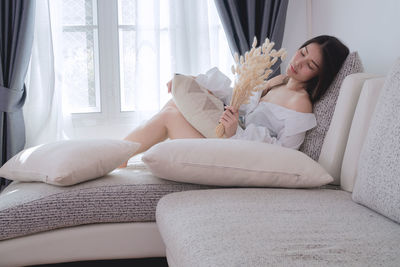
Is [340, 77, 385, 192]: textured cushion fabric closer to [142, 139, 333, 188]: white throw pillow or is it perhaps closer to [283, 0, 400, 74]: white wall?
[142, 139, 333, 188]: white throw pillow

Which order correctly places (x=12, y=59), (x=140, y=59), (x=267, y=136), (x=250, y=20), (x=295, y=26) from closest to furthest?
(x=267, y=136)
(x=12, y=59)
(x=140, y=59)
(x=250, y=20)
(x=295, y=26)

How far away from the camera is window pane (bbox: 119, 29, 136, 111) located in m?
3.15

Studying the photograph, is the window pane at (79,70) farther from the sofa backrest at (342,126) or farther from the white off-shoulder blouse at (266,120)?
the sofa backrest at (342,126)

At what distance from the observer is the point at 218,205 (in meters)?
1.41

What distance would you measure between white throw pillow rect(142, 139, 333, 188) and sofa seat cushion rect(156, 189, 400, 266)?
0.17 ft

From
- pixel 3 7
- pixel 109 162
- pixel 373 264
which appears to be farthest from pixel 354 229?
pixel 3 7

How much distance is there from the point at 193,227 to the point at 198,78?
1.46 meters

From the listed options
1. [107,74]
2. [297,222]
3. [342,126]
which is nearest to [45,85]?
[107,74]

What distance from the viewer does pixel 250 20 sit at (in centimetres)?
321

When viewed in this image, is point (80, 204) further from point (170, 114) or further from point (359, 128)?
point (359, 128)

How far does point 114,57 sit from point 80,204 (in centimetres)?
173

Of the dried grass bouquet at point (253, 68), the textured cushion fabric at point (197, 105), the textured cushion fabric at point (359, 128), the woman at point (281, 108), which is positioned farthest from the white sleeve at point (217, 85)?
the textured cushion fabric at point (359, 128)

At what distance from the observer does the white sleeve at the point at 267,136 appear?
2107 mm

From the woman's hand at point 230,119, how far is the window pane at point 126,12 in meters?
1.44
